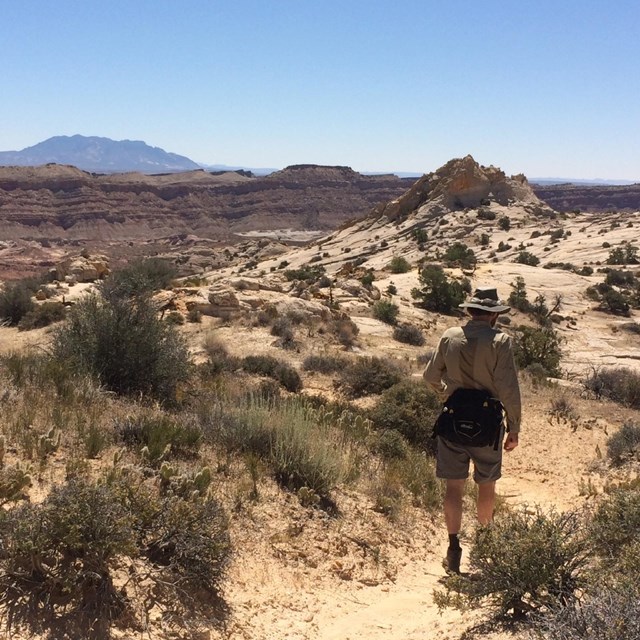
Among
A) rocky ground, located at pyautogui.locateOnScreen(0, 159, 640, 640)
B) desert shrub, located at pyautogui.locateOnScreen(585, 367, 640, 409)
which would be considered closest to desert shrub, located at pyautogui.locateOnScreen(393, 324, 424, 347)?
rocky ground, located at pyautogui.locateOnScreen(0, 159, 640, 640)

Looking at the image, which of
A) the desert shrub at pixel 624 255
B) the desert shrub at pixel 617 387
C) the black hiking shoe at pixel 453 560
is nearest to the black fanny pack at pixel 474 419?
the black hiking shoe at pixel 453 560

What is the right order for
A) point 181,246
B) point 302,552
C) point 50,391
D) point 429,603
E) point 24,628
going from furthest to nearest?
1. point 181,246
2. point 50,391
3. point 302,552
4. point 429,603
5. point 24,628

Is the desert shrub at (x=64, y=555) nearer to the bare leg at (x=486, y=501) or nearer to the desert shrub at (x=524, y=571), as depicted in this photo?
the desert shrub at (x=524, y=571)

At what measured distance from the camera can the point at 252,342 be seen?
13.8 meters

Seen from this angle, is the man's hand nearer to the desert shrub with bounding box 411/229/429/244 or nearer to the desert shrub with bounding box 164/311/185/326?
the desert shrub with bounding box 164/311/185/326

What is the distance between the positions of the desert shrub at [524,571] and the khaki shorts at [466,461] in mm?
925

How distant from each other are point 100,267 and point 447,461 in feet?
74.8

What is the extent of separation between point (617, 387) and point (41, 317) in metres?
14.0

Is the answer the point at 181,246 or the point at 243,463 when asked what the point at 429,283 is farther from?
the point at 181,246

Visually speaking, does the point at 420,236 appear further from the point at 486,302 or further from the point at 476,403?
the point at 476,403

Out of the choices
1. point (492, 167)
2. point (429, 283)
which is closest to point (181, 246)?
point (492, 167)

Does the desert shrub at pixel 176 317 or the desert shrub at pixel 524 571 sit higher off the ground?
the desert shrub at pixel 524 571

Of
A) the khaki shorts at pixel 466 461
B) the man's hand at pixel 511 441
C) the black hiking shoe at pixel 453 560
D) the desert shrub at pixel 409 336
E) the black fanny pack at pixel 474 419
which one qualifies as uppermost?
the black fanny pack at pixel 474 419

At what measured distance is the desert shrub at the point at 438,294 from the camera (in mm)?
21016
